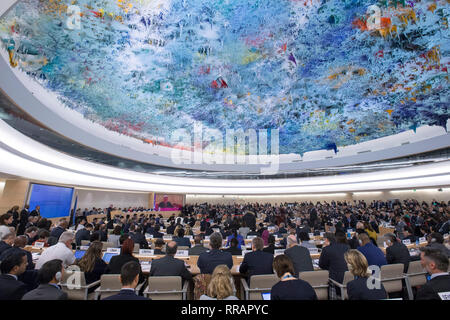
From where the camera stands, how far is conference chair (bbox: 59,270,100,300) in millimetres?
3279

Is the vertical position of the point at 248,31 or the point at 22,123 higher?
the point at 248,31

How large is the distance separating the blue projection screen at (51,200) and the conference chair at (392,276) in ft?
48.4

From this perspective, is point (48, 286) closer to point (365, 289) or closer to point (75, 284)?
point (75, 284)

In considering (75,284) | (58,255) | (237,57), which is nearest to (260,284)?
(75,284)

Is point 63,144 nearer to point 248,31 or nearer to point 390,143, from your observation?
point 248,31

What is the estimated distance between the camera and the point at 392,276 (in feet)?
12.0

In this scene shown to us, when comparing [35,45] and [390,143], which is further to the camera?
[390,143]

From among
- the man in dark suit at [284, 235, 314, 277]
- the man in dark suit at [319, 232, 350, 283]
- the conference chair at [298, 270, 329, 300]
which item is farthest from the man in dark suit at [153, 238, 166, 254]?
the man in dark suit at [319, 232, 350, 283]

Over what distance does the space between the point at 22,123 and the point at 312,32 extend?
8.58 metres

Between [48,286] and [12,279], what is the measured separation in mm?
513

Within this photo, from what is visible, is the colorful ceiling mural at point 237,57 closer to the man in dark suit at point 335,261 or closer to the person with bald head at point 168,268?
the man in dark suit at point 335,261

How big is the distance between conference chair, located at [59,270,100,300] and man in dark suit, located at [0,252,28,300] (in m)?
0.79

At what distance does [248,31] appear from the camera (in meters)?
4.93

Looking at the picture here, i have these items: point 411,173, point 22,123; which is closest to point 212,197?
point 411,173
